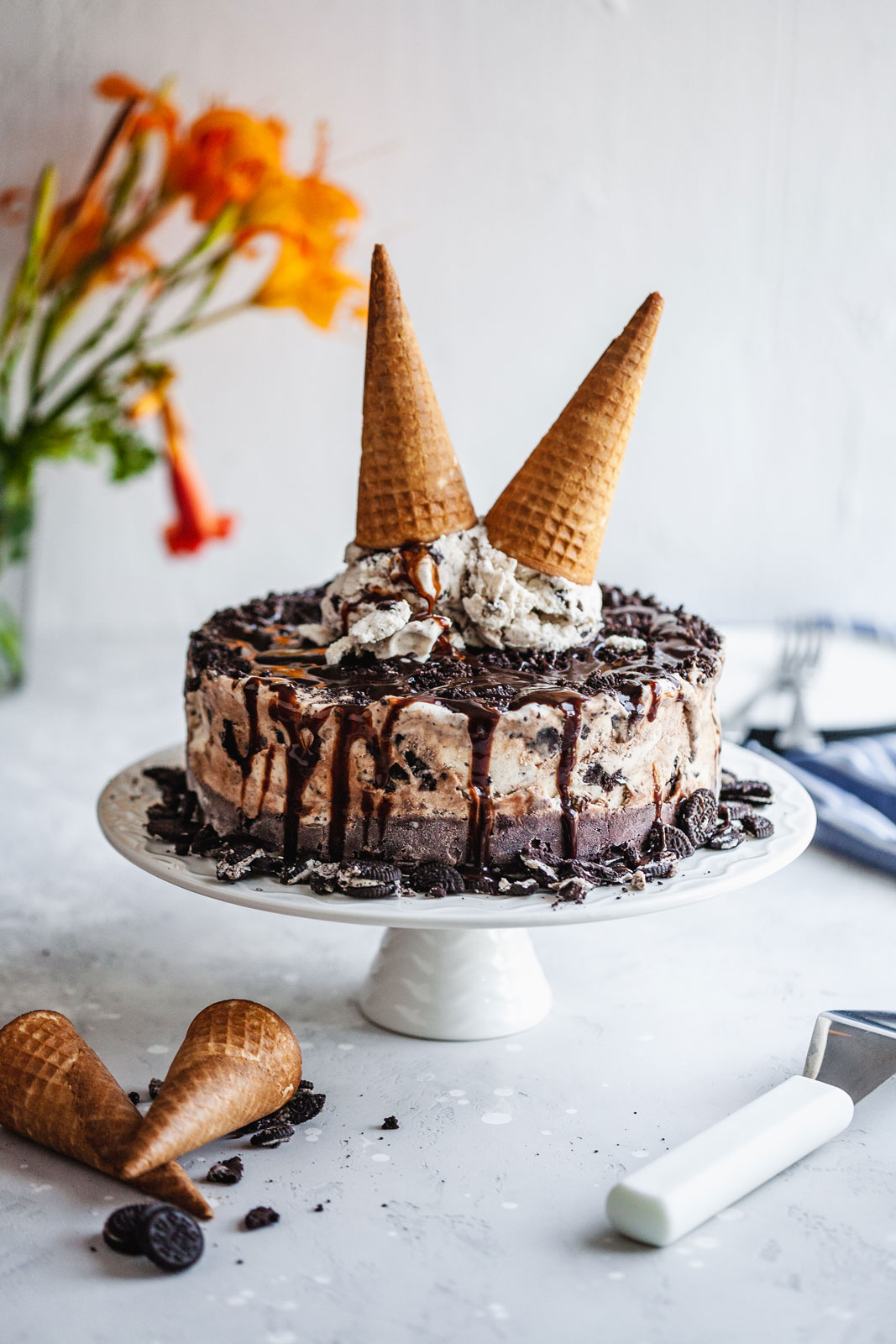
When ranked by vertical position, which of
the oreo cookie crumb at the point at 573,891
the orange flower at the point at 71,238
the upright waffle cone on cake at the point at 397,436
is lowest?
the oreo cookie crumb at the point at 573,891

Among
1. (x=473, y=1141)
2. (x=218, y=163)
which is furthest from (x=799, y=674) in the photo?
(x=218, y=163)

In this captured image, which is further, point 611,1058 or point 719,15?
point 719,15

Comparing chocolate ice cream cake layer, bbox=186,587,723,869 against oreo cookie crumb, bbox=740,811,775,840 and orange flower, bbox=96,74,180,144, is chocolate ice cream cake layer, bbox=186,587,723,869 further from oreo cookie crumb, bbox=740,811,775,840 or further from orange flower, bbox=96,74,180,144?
orange flower, bbox=96,74,180,144

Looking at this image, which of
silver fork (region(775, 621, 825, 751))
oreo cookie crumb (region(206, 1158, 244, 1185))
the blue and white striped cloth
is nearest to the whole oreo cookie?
oreo cookie crumb (region(206, 1158, 244, 1185))

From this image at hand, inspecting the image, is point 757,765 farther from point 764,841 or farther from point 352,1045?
point 352,1045

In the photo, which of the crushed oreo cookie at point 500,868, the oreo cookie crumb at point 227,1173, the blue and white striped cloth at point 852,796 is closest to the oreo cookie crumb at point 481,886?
the crushed oreo cookie at point 500,868

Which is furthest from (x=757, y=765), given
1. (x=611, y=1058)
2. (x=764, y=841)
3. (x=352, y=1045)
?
(x=352, y=1045)

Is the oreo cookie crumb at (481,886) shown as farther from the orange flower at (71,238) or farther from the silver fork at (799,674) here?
the orange flower at (71,238)
